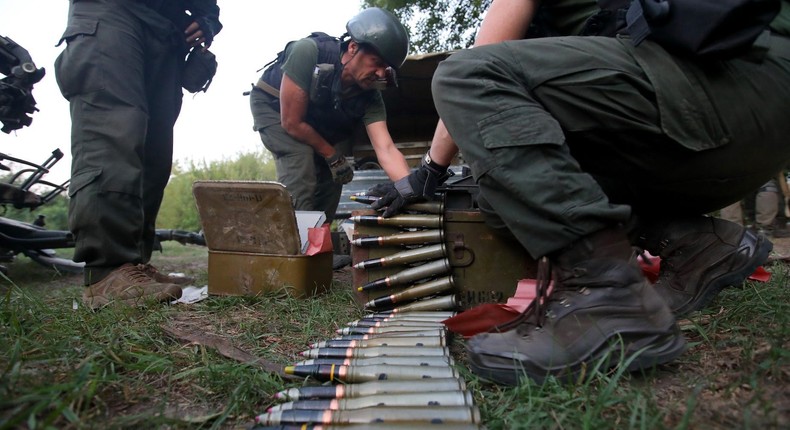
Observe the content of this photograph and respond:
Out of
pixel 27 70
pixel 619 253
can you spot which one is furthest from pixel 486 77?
pixel 27 70

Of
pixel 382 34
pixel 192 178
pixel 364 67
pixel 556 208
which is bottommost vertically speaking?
pixel 192 178

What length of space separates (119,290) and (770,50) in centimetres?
307

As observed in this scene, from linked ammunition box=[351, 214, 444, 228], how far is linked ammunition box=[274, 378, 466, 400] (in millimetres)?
1162

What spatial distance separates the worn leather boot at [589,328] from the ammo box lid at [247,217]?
164 centimetres

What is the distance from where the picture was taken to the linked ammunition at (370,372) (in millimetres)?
1420

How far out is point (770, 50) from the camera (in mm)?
1507

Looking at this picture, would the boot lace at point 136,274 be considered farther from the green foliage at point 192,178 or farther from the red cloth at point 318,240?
the green foliage at point 192,178

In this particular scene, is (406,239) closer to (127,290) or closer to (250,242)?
(250,242)

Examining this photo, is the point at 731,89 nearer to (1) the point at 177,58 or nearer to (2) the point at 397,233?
(2) the point at 397,233

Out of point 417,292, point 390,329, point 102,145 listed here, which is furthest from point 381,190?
point 102,145

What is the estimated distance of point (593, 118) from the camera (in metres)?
1.60

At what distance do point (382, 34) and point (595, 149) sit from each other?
2.47 m

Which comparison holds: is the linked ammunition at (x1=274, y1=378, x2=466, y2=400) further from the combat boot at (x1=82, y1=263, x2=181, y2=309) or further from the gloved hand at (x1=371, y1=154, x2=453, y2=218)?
the combat boot at (x1=82, y1=263, x2=181, y2=309)

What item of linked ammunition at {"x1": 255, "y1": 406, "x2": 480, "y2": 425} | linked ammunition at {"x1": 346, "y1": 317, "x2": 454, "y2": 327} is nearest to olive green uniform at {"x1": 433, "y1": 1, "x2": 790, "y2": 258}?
linked ammunition at {"x1": 255, "y1": 406, "x2": 480, "y2": 425}
